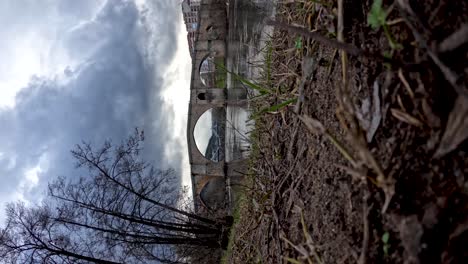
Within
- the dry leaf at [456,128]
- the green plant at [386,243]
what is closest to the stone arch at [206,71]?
the green plant at [386,243]

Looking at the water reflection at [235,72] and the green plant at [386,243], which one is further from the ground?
the water reflection at [235,72]

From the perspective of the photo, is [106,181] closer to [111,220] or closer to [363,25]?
[111,220]

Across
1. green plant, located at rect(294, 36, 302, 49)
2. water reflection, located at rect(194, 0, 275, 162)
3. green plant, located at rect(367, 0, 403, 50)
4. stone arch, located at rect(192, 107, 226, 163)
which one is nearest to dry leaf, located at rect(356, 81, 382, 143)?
green plant, located at rect(367, 0, 403, 50)

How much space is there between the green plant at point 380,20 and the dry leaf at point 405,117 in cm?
24

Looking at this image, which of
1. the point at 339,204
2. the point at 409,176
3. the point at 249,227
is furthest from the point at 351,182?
the point at 249,227

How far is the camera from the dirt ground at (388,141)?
1.28 m

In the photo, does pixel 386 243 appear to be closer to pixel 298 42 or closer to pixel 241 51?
pixel 298 42

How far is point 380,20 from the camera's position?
1.54 metres

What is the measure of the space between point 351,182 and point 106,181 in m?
9.25

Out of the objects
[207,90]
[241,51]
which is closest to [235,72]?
[241,51]

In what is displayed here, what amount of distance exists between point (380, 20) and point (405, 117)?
0.40 m

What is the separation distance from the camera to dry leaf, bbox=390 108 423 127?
1408 millimetres

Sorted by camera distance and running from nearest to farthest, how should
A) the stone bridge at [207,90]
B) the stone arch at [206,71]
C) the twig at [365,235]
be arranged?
the twig at [365,235]
the stone bridge at [207,90]
the stone arch at [206,71]

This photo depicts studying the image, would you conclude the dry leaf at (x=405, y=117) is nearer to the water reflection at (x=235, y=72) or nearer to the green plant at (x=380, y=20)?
the green plant at (x=380, y=20)
